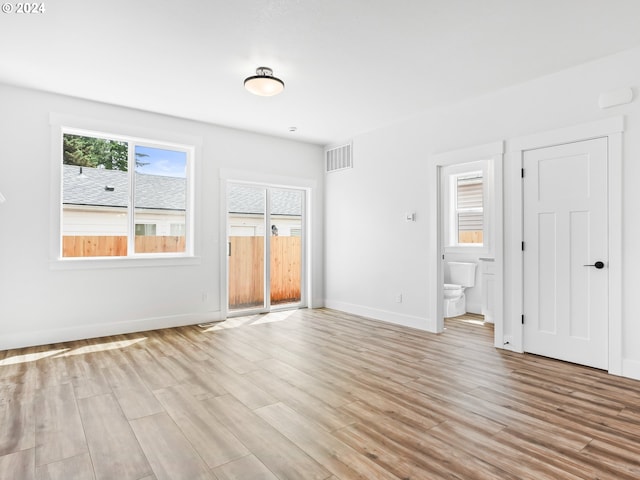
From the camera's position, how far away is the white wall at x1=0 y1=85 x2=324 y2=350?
4.11m

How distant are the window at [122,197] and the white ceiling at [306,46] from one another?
70 centimetres

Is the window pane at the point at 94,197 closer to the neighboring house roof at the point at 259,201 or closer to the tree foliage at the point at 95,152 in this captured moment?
the tree foliage at the point at 95,152

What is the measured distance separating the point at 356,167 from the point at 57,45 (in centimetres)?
415

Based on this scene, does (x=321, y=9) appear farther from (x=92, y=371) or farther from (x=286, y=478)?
(x=92, y=371)

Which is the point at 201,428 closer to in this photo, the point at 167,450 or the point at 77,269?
the point at 167,450

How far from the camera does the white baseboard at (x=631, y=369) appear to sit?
319 centimetres

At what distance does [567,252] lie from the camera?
3668 mm

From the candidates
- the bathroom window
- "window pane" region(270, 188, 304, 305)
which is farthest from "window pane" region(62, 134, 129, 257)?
the bathroom window

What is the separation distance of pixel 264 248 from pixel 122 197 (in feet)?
7.34

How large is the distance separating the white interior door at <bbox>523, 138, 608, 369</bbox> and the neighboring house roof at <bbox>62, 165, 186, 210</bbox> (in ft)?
15.1

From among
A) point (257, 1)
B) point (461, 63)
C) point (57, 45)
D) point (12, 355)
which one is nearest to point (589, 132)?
point (461, 63)

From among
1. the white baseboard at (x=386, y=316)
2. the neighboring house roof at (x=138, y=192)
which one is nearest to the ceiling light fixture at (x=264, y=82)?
the neighboring house roof at (x=138, y=192)

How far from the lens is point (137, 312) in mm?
4879

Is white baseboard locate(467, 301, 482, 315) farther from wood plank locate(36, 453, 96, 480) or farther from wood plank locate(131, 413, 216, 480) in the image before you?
wood plank locate(36, 453, 96, 480)
